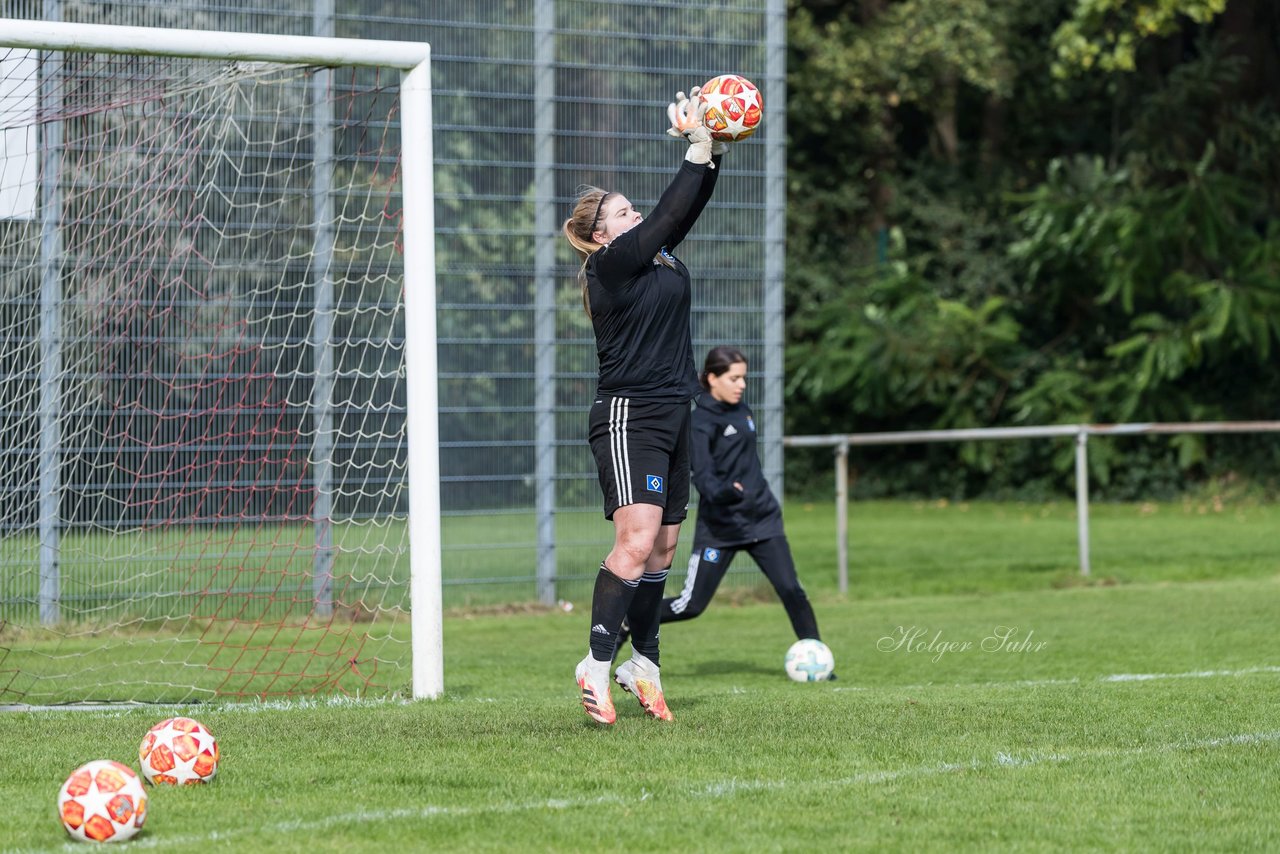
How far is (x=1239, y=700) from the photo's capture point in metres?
6.78

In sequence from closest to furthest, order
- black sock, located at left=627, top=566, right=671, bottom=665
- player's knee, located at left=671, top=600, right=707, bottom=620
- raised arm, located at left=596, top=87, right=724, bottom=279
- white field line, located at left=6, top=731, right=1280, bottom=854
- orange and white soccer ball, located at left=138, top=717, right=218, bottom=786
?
white field line, located at left=6, top=731, right=1280, bottom=854 → orange and white soccer ball, located at left=138, top=717, right=218, bottom=786 → raised arm, located at left=596, top=87, right=724, bottom=279 → black sock, located at left=627, top=566, right=671, bottom=665 → player's knee, located at left=671, top=600, right=707, bottom=620

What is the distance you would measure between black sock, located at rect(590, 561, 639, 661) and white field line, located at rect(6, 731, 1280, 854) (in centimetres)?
110

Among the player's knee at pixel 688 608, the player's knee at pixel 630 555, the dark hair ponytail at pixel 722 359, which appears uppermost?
the dark hair ponytail at pixel 722 359

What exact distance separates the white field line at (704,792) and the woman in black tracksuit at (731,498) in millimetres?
3201

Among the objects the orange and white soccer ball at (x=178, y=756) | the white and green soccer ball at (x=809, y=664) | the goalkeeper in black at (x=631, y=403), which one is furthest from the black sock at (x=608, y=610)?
the white and green soccer ball at (x=809, y=664)

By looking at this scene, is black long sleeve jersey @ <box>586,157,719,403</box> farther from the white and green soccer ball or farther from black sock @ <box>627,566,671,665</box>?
the white and green soccer ball

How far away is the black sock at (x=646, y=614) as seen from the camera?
21.4 feet

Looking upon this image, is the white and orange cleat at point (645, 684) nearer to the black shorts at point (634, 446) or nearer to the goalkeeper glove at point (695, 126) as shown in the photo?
the black shorts at point (634, 446)

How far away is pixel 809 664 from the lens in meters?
8.47

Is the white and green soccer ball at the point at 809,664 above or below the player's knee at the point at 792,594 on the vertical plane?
below

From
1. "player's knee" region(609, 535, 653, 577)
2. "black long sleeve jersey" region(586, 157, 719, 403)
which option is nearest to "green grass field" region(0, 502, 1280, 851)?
"player's knee" region(609, 535, 653, 577)

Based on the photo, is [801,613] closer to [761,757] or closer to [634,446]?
[634,446]

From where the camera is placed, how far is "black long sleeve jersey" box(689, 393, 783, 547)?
883 centimetres

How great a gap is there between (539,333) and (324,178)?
220cm
